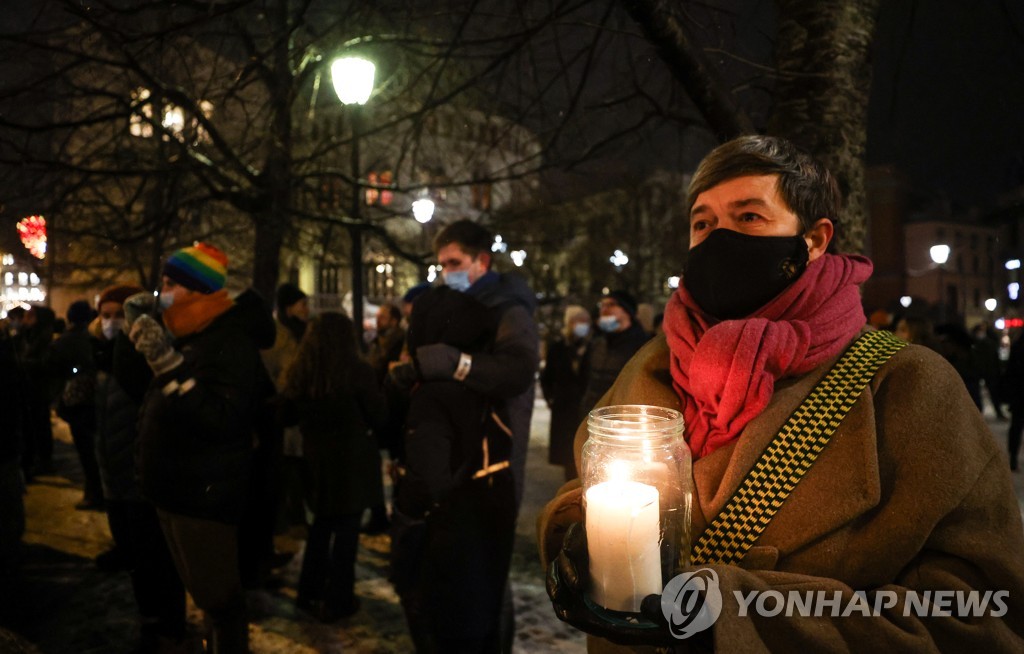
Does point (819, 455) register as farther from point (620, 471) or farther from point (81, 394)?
point (81, 394)

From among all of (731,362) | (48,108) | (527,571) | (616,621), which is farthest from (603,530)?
(48,108)

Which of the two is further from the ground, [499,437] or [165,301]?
[165,301]

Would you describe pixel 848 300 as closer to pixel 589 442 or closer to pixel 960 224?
pixel 589 442

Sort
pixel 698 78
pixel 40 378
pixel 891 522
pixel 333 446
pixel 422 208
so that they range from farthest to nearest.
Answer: pixel 422 208
pixel 40 378
pixel 333 446
pixel 698 78
pixel 891 522

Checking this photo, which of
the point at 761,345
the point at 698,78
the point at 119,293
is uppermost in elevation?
the point at 698,78

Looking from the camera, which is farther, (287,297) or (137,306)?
(287,297)

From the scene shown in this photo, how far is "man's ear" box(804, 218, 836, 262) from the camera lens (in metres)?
1.53

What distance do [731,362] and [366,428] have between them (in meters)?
3.51

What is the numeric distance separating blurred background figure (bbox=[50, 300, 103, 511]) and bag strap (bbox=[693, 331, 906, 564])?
7073 millimetres

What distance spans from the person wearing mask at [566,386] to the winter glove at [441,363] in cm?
413

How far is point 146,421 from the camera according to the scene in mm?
3117

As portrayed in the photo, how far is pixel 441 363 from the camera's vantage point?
2.82 m

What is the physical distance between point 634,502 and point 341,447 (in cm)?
356

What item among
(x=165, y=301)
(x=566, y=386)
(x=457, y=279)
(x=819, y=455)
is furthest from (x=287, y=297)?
(x=819, y=455)
